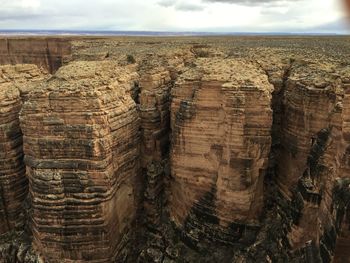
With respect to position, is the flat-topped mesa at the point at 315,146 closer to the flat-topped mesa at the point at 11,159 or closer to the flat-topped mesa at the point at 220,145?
the flat-topped mesa at the point at 220,145

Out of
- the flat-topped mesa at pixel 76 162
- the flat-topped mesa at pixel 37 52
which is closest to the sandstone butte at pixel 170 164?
the flat-topped mesa at pixel 76 162

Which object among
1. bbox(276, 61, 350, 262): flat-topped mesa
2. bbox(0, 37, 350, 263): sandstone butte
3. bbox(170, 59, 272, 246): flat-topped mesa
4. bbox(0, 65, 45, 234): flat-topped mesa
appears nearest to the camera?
bbox(276, 61, 350, 262): flat-topped mesa

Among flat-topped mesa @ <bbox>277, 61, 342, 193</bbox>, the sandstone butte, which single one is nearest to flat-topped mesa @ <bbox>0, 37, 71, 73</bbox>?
the sandstone butte

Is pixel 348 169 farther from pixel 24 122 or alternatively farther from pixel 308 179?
pixel 24 122

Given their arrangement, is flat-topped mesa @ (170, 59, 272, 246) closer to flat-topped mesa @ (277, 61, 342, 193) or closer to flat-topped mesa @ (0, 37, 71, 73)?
flat-topped mesa @ (277, 61, 342, 193)

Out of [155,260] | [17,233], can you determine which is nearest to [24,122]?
[17,233]
